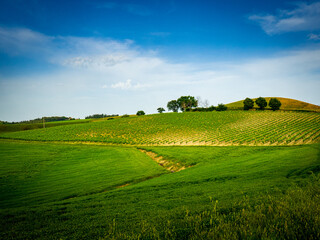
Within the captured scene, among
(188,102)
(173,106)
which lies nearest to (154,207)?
(188,102)

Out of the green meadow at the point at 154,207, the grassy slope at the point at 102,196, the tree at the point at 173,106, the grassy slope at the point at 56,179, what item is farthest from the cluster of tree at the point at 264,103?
the grassy slope at the point at 56,179

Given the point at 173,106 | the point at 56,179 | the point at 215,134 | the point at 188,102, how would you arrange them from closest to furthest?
the point at 56,179 → the point at 215,134 → the point at 188,102 → the point at 173,106

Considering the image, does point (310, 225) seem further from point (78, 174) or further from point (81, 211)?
point (78, 174)

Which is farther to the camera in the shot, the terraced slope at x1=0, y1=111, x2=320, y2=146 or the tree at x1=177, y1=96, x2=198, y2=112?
the tree at x1=177, y1=96, x2=198, y2=112

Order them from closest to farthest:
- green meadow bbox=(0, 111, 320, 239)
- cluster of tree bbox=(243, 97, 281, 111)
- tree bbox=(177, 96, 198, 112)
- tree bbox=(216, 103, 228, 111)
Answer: green meadow bbox=(0, 111, 320, 239) → cluster of tree bbox=(243, 97, 281, 111) → tree bbox=(216, 103, 228, 111) → tree bbox=(177, 96, 198, 112)

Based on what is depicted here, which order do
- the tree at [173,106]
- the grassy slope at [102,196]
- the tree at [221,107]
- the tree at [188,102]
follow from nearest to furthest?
the grassy slope at [102,196] → the tree at [221,107] → the tree at [188,102] → the tree at [173,106]

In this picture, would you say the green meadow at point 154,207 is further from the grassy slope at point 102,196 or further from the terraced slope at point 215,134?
the terraced slope at point 215,134

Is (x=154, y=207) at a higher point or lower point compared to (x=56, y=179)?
higher

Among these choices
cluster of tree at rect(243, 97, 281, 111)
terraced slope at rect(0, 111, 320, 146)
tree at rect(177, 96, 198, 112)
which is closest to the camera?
terraced slope at rect(0, 111, 320, 146)

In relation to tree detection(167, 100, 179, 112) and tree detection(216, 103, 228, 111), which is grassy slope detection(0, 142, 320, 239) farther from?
tree detection(167, 100, 179, 112)

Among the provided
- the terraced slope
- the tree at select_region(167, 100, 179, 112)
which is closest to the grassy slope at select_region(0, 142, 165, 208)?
the terraced slope

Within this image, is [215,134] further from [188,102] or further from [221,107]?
[188,102]

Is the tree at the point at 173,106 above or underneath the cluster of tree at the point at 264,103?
above

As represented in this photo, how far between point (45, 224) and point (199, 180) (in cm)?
915
